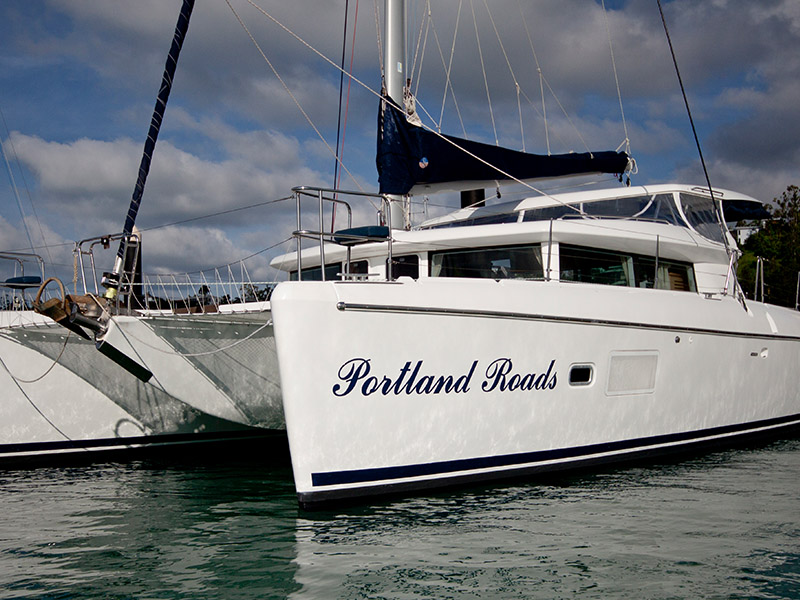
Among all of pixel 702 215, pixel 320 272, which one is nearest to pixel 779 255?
pixel 702 215

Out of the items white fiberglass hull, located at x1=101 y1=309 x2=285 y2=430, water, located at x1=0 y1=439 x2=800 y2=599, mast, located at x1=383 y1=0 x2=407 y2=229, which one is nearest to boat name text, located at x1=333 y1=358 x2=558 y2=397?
water, located at x1=0 y1=439 x2=800 y2=599

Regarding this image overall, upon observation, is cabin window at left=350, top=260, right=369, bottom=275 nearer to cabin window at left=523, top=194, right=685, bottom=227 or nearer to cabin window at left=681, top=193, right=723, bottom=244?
cabin window at left=523, top=194, right=685, bottom=227

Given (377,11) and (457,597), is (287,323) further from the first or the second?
(377,11)

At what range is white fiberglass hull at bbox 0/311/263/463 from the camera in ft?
30.2

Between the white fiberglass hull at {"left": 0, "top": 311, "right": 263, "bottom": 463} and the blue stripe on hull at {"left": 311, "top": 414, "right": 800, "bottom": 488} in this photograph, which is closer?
the blue stripe on hull at {"left": 311, "top": 414, "right": 800, "bottom": 488}

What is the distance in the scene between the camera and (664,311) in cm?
729

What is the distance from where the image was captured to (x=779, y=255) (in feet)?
79.7

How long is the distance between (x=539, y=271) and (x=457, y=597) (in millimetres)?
4358

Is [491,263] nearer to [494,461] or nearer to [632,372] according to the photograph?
[632,372]

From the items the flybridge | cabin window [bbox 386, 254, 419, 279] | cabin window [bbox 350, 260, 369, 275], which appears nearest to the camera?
cabin window [bbox 386, 254, 419, 279]

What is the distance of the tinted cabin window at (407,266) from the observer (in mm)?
7996

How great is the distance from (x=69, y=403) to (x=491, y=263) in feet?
20.3

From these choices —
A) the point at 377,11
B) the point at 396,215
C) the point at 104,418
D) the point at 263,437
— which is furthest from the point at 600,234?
the point at 104,418

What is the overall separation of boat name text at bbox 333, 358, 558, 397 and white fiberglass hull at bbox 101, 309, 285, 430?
193cm
